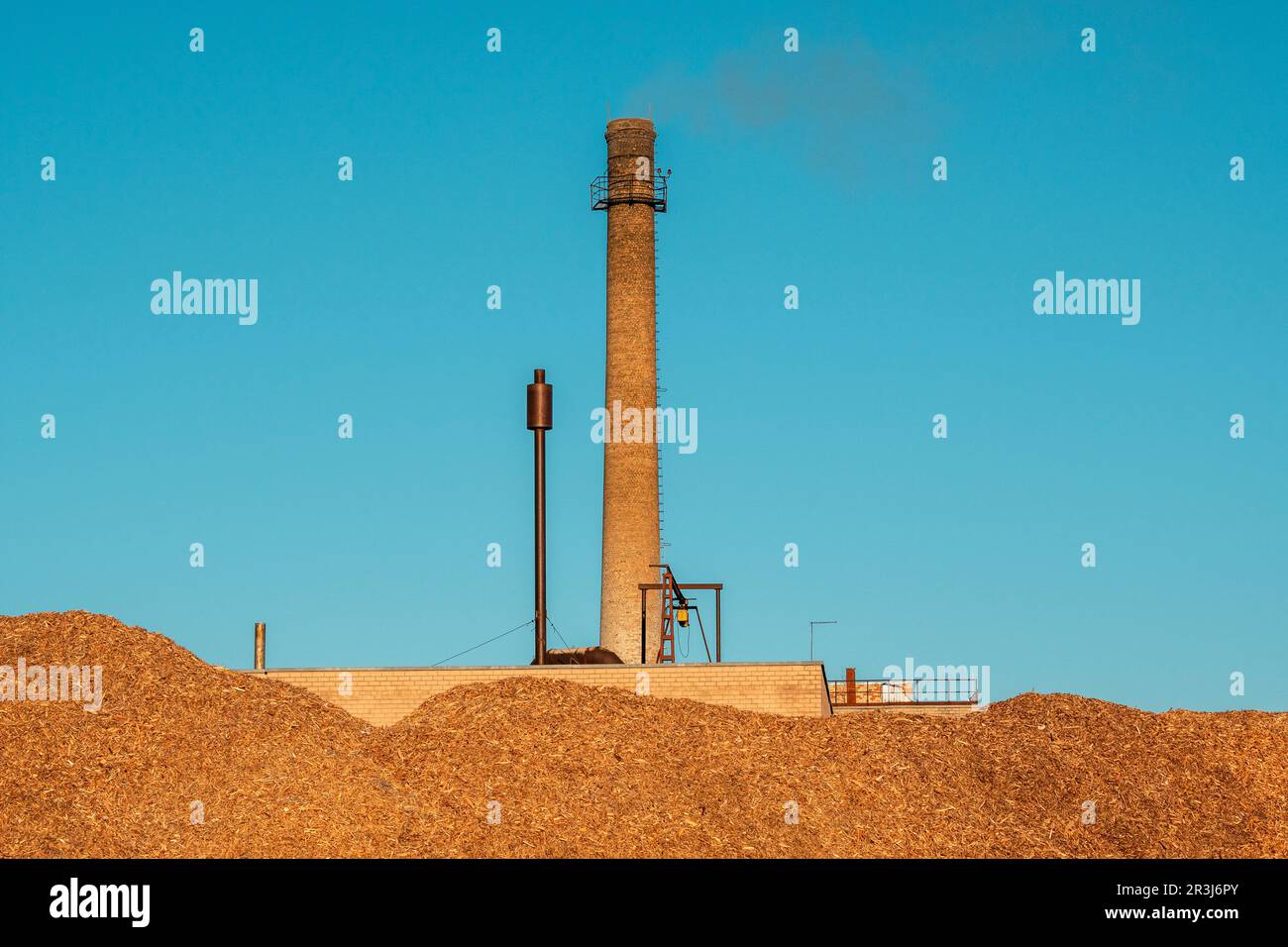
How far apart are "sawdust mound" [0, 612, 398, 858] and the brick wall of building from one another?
100 inches

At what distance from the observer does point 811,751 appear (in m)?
28.0

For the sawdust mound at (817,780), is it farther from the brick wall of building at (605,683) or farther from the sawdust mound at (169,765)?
the sawdust mound at (169,765)

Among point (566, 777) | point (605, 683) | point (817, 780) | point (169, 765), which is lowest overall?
point (817, 780)

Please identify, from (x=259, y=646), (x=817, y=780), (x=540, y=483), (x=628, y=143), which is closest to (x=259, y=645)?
(x=259, y=646)

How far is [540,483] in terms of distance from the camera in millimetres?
36375

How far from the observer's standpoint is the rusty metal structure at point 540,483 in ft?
119

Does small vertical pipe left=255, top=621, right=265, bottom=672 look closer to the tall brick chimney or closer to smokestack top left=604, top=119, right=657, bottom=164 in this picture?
the tall brick chimney

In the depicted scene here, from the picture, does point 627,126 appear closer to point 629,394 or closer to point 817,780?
point 629,394

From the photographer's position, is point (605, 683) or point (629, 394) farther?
point (629, 394)

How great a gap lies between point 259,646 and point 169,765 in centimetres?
944

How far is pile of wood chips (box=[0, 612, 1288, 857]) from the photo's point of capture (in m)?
23.6

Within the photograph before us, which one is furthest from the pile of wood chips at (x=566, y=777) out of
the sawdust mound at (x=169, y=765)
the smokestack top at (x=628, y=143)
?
the smokestack top at (x=628, y=143)
